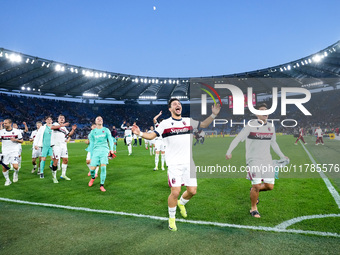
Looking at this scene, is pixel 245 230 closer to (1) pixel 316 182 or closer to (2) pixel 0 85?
(1) pixel 316 182

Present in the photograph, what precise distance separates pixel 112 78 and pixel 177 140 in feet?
132

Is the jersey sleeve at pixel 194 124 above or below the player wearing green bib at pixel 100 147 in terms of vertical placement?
above

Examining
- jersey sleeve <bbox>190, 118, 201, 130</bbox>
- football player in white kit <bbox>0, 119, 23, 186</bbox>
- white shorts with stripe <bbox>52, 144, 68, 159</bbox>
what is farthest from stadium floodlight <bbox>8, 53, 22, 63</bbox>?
jersey sleeve <bbox>190, 118, 201, 130</bbox>

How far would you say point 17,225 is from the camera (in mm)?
4453

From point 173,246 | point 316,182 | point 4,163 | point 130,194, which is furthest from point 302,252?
point 4,163

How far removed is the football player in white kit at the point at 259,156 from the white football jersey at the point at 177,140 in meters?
0.99

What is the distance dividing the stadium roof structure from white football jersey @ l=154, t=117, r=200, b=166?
30.6m

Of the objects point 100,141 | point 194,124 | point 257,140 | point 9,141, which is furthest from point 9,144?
point 257,140

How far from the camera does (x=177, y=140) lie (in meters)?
4.41

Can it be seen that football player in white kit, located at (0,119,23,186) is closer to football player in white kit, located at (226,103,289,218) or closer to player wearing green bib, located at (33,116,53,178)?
player wearing green bib, located at (33,116,53,178)

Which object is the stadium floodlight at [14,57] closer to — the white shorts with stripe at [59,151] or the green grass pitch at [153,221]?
the white shorts with stripe at [59,151]

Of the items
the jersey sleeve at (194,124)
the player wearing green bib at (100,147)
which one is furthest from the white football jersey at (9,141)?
the jersey sleeve at (194,124)

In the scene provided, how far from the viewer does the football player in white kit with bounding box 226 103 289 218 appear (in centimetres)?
467

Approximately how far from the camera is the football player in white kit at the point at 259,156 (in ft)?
15.3
